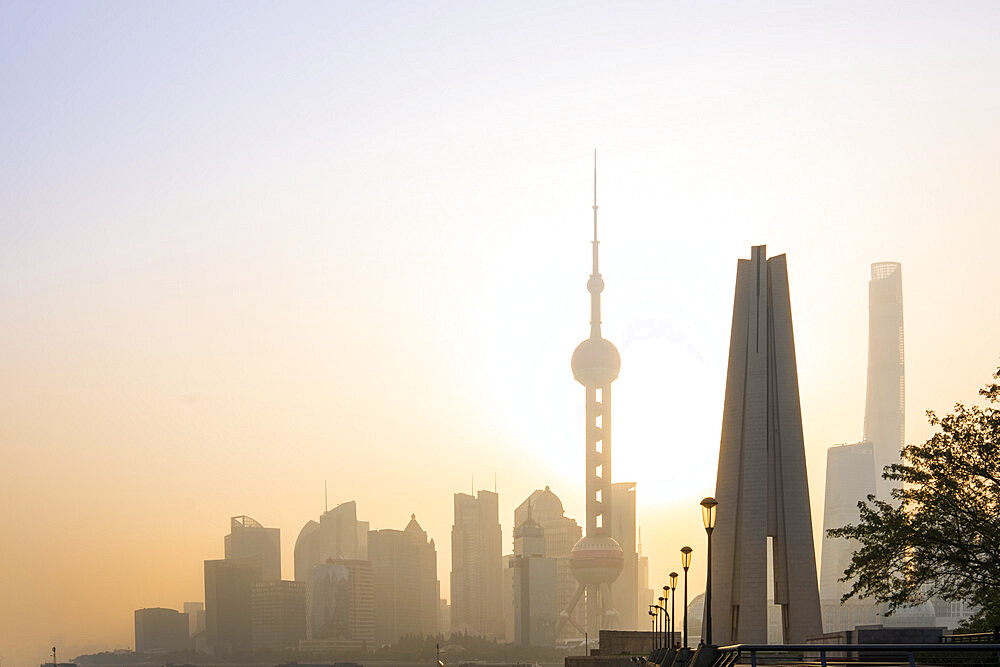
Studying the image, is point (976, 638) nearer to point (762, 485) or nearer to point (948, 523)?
point (948, 523)

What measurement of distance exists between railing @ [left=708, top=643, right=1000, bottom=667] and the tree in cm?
329

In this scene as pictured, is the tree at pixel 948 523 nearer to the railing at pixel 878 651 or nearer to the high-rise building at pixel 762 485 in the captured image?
the railing at pixel 878 651

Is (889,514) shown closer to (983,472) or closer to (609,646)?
(983,472)

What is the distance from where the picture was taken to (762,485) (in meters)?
91.9

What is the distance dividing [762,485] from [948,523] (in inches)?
1827

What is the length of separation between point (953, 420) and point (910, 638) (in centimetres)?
873

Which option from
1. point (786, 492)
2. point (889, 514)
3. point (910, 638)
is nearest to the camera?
point (910, 638)

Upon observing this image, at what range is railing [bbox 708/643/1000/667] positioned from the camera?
→ 2066cm

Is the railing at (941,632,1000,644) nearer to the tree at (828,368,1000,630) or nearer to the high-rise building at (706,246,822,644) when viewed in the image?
the tree at (828,368,1000,630)

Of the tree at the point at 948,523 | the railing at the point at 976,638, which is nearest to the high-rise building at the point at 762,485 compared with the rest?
the tree at the point at 948,523

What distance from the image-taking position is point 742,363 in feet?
307

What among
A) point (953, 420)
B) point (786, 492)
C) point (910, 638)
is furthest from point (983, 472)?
point (786, 492)

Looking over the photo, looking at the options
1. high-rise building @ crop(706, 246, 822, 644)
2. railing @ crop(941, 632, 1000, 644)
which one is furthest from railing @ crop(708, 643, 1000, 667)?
high-rise building @ crop(706, 246, 822, 644)

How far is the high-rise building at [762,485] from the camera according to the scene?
91938 mm
